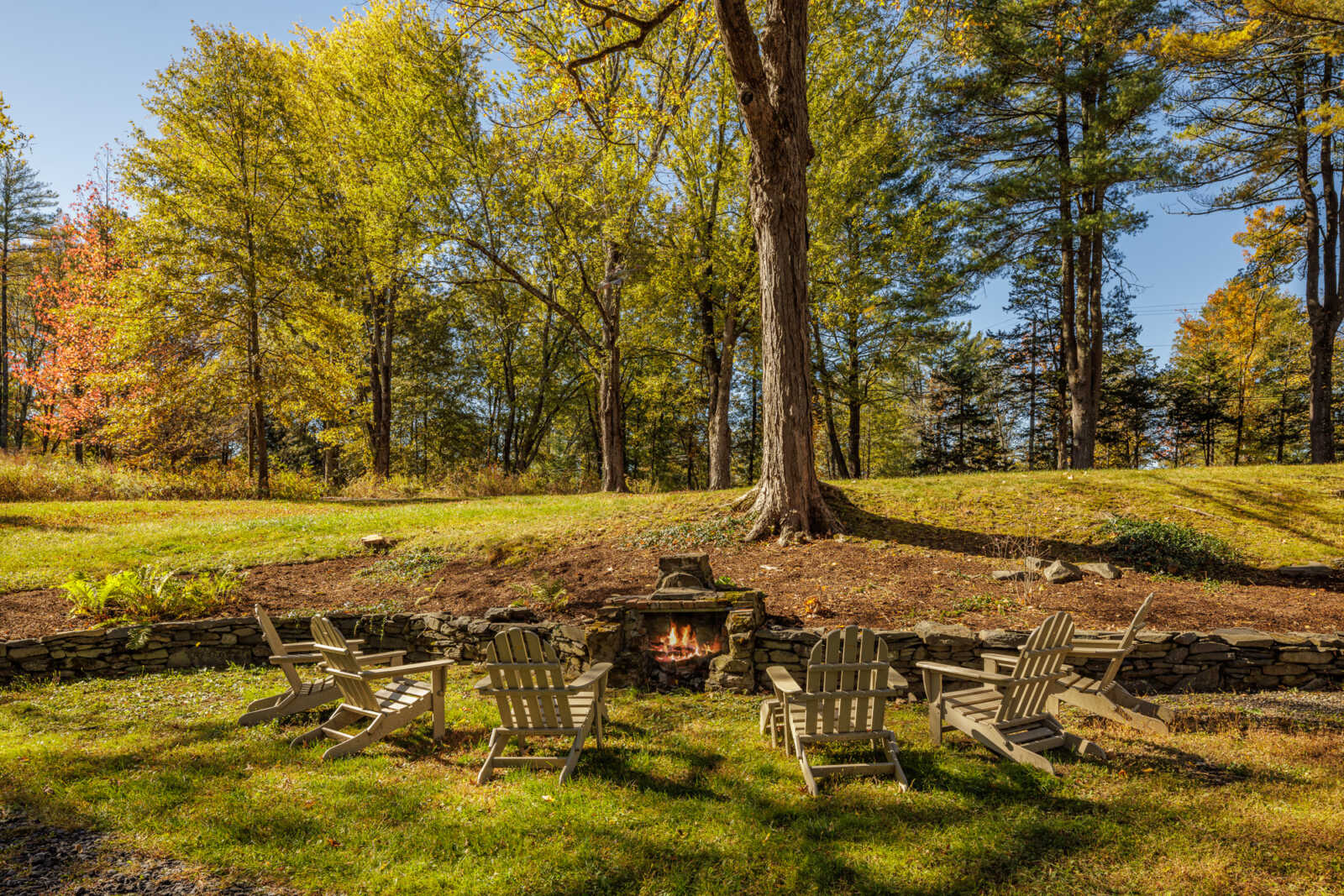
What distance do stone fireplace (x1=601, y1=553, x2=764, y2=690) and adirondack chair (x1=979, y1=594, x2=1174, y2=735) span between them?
2051mm

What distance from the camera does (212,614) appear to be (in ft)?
22.0

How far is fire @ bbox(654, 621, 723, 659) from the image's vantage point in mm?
5480

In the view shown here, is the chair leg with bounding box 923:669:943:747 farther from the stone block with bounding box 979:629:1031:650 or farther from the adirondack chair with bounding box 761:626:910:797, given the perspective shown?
the stone block with bounding box 979:629:1031:650

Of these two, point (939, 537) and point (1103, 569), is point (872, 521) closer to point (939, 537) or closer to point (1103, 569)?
point (939, 537)

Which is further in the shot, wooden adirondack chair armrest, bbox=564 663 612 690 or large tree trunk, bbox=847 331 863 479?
large tree trunk, bbox=847 331 863 479

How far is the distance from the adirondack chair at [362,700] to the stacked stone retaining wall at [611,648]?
4.12ft

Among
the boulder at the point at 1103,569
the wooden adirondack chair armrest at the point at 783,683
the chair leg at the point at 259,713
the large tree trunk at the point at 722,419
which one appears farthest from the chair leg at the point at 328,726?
the large tree trunk at the point at 722,419

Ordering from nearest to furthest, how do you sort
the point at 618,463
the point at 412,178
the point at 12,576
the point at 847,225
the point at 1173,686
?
the point at 1173,686 < the point at 12,576 < the point at 412,178 < the point at 618,463 < the point at 847,225

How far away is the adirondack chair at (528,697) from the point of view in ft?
11.9

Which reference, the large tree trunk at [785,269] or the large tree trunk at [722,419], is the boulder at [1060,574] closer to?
the large tree trunk at [785,269]

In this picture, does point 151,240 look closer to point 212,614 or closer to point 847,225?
point 212,614

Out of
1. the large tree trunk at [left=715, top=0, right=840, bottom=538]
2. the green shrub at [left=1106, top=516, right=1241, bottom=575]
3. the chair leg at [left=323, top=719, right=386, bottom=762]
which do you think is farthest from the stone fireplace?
the green shrub at [left=1106, top=516, right=1241, bottom=575]

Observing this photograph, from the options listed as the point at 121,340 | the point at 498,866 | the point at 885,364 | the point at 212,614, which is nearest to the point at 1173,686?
the point at 498,866

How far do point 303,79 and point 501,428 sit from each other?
16790mm
